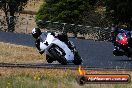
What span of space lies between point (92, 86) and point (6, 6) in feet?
168

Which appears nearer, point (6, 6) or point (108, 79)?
point (108, 79)

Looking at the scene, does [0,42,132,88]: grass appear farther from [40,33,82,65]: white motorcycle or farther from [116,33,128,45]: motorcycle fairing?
[116,33,128,45]: motorcycle fairing

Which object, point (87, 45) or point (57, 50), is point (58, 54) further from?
point (87, 45)

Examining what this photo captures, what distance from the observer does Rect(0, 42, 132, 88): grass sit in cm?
1216

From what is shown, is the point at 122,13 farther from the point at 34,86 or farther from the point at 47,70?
the point at 34,86

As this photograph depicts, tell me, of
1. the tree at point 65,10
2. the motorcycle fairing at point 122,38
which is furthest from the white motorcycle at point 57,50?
the tree at point 65,10

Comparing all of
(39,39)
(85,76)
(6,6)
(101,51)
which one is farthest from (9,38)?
(85,76)

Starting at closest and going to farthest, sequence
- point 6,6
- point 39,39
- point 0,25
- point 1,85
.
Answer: point 1,85, point 39,39, point 0,25, point 6,6

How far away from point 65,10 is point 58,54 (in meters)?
38.8

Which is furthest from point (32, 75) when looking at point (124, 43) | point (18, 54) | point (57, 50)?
point (18, 54)

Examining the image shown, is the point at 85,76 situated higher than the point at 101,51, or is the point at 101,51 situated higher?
the point at 85,76

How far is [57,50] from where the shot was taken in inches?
784

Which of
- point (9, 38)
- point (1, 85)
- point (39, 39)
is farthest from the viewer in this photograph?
point (9, 38)

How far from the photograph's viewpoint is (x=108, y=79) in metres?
9.37
